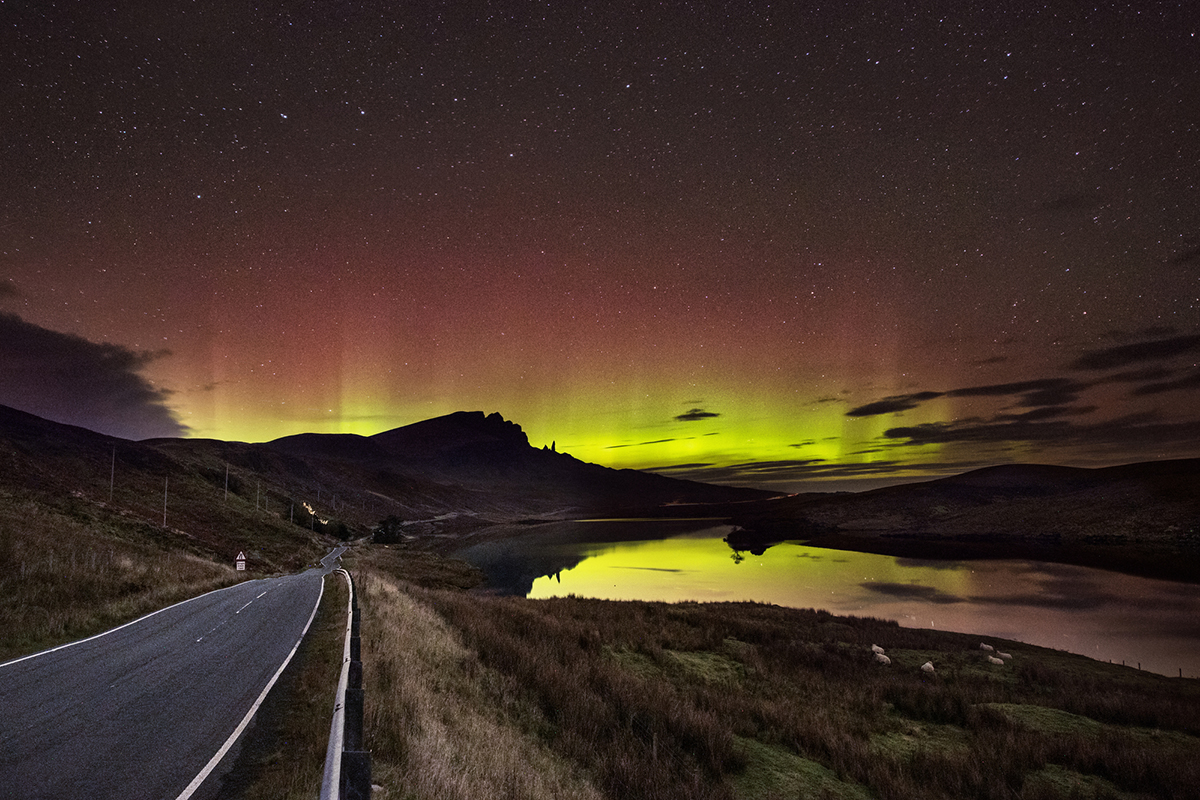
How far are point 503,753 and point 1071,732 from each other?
40.8ft

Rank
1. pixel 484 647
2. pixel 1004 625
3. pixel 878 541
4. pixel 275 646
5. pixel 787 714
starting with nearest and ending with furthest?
pixel 787 714 → pixel 275 646 → pixel 484 647 → pixel 1004 625 → pixel 878 541

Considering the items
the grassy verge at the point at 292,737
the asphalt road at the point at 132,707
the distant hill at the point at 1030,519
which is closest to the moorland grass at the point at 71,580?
the asphalt road at the point at 132,707

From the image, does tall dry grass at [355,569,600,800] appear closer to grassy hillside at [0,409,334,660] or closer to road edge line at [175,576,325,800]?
road edge line at [175,576,325,800]

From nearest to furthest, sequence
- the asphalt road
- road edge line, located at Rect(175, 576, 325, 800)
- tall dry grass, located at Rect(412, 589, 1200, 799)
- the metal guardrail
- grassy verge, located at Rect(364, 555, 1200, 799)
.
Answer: the metal guardrail
road edge line, located at Rect(175, 576, 325, 800)
the asphalt road
grassy verge, located at Rect(364, 555, 1200, 799)
tall dry grass, located at Rect(412, 589, 1200, 799)

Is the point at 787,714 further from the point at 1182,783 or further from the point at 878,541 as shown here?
the point at 878,541

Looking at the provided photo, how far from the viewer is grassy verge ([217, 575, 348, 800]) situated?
17.3 ft

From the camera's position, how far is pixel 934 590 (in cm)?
4538

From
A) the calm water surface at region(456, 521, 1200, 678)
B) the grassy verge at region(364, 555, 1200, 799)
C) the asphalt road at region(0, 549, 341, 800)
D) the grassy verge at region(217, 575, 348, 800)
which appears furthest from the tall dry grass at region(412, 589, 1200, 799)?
the calm water surface at region(456, 521, 1200, 678)

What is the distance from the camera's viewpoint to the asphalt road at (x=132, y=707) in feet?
17.8

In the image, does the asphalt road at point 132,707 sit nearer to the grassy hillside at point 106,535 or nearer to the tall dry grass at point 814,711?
the grassy hillside at point 106,535

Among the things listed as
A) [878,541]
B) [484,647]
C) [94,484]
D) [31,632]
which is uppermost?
[94,484]

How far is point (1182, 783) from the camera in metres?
8.88

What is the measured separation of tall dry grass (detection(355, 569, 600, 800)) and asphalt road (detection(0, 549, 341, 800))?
149 centimetres

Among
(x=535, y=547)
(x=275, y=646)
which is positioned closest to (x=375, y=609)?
(x=275, y=646)
